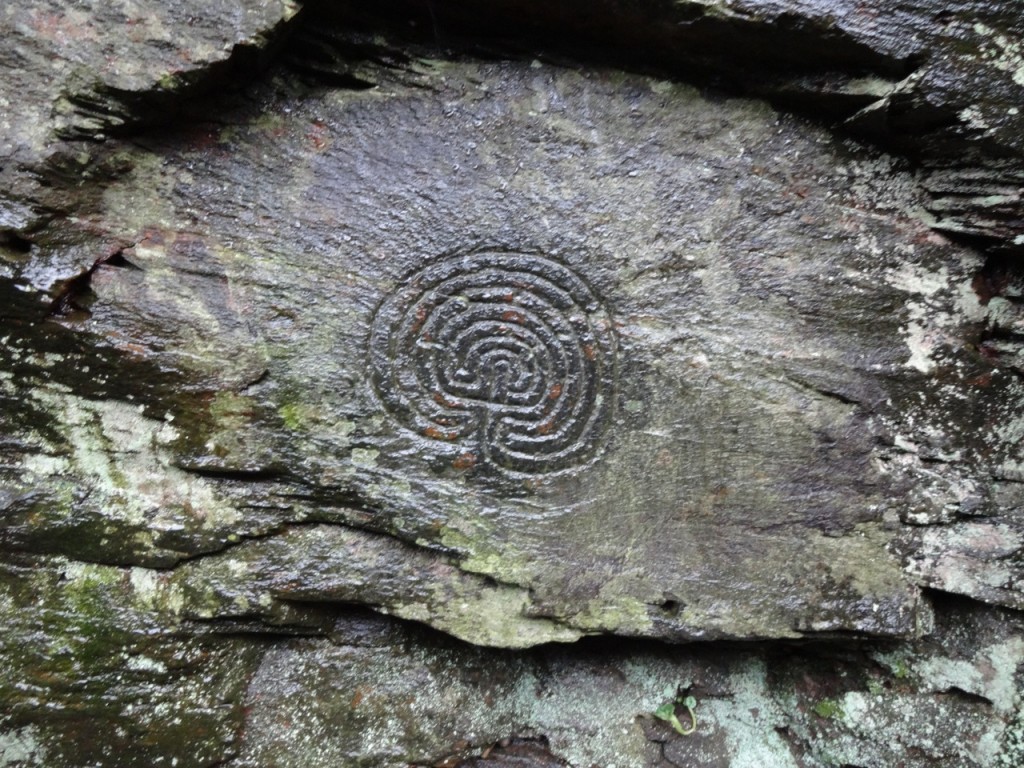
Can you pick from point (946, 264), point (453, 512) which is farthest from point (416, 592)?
point (946, 264)

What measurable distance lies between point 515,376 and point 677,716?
143 centimetres

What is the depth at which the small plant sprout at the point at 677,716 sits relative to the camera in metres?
2.49

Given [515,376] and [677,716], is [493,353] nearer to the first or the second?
[515,376]

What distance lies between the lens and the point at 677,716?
251 centimetres

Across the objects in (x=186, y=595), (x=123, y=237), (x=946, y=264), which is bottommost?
(x=186, y=595)

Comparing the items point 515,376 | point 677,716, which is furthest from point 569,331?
point 677,716

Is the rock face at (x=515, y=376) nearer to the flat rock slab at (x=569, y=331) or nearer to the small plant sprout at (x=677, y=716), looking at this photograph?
the flat rock slab at (x=569, y=331)

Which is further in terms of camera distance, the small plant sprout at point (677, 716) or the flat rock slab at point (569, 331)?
the small plant sprout at point (677, 716)

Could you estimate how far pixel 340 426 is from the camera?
87.3 inches

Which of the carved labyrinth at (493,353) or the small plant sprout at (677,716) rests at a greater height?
the carved labyrinth at (493,353)

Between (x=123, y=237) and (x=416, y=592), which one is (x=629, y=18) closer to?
(x=123, y=237)

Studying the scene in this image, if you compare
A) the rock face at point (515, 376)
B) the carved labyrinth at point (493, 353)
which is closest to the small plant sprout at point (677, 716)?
the rock face at point (515, 376)

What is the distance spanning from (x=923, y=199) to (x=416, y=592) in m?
2.12

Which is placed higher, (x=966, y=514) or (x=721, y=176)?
(x=721, y=176)
